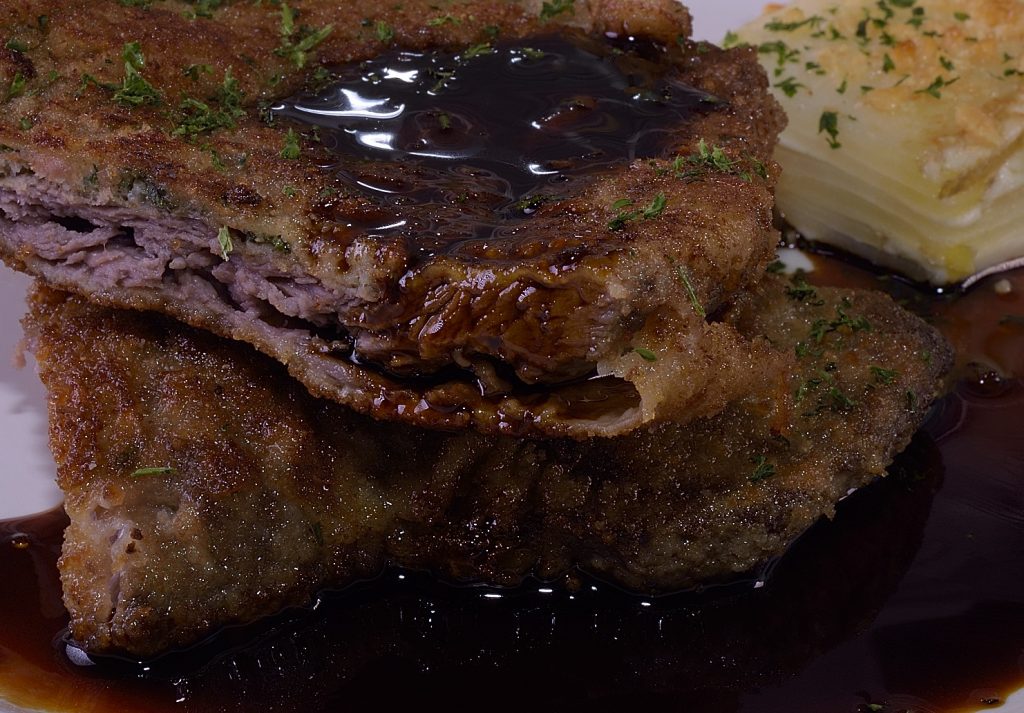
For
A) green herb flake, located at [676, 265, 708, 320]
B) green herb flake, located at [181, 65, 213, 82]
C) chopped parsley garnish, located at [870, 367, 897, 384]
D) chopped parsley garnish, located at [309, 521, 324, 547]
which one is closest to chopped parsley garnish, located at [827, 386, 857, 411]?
chopped parsley garnish, located at [870, 367, 897, 384]

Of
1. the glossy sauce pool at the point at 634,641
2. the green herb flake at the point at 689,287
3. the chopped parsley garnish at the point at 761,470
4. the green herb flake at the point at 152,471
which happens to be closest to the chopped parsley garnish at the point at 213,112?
the green herb flake at the point at 152,471

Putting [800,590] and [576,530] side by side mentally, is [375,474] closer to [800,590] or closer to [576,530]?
[576,530]

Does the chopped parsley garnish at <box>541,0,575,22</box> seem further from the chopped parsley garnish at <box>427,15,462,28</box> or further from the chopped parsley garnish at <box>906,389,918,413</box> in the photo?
the chopped parsley garnish at <box>906,389,918,413</box>

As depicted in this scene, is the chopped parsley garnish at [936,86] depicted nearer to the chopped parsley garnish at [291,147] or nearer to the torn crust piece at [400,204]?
the torn crust piece at [400,204]

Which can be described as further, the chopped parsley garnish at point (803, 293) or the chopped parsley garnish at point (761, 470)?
the chopped parsley garnish at point (803, 293)

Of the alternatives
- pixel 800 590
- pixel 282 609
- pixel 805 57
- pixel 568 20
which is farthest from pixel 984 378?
pixel 282 609
